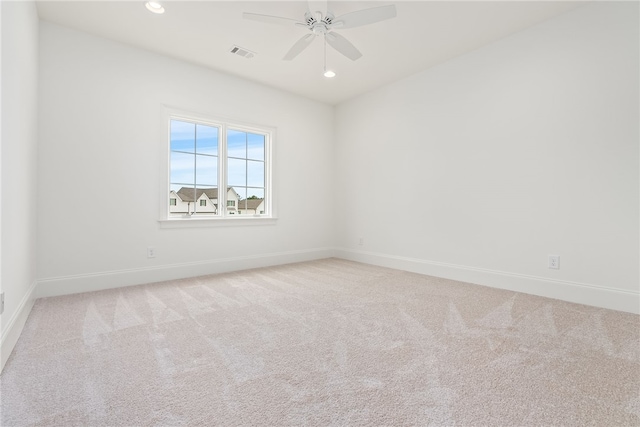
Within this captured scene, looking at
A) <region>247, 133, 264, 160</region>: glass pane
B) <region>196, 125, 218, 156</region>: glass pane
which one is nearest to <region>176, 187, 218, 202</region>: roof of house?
<region>196, 125, 218, 156</region>: glass pane

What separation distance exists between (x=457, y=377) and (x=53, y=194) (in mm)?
3763

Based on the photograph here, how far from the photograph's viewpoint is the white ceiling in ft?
8.95

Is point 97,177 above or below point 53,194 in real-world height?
above

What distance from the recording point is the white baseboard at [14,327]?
1.69 metres

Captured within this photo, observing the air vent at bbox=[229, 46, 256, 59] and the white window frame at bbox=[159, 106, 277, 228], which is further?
the white window frame at bbox=[159, 106, 277, 228]

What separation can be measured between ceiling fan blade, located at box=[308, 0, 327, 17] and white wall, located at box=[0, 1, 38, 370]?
1994mm

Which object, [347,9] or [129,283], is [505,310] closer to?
[347,9]

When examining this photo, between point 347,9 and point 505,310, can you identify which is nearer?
point 505,310

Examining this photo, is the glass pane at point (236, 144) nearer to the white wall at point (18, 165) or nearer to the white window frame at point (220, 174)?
the white window frame at point (220, 174)

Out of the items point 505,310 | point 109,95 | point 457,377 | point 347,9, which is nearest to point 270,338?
point 457,377

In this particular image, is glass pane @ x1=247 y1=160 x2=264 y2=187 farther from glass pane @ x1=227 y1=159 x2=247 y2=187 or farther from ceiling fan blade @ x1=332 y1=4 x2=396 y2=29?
ceiling fan blade @ x1=332 y1=4 x2=396 y2=29

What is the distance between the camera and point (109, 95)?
3234mm

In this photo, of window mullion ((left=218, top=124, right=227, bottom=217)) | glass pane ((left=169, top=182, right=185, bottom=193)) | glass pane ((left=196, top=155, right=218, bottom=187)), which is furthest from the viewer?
window mullion ((left=218, top=124, right=227, bottom=217))

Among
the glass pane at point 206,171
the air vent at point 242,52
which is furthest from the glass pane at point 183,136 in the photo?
the air vent at point 242,52
